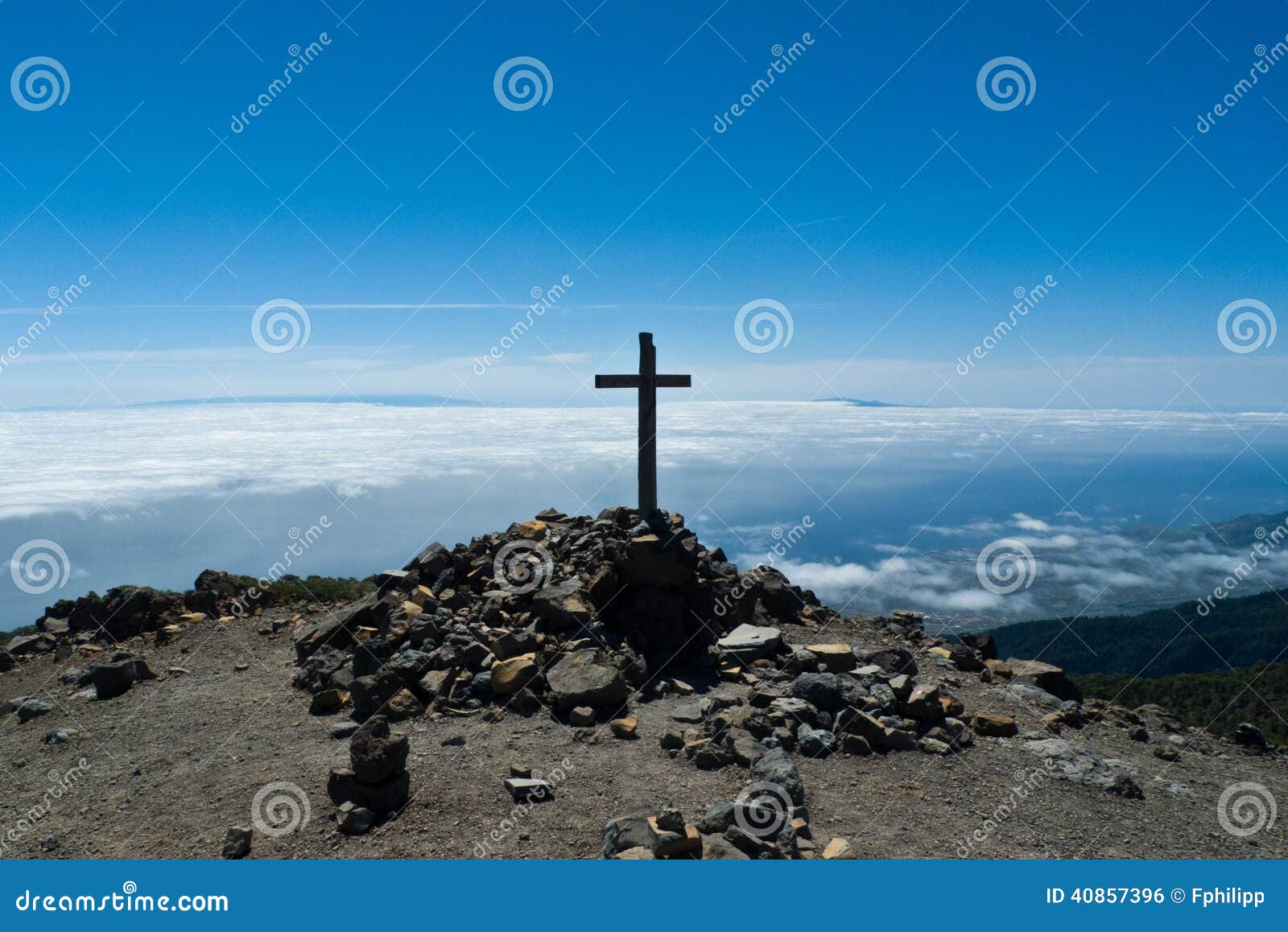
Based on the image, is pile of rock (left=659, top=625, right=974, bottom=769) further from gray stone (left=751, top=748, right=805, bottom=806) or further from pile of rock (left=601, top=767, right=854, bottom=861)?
pile of rock (left=601, top=767, right=854, bottom=861)

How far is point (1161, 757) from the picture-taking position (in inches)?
410

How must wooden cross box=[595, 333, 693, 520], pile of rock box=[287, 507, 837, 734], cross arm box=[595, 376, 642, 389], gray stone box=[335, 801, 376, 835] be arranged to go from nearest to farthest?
gray stone box=[335, 801, 376, 835] < pile of rock box=[287, 507, 837, 734] < cross arm box=[595, 376, 642, 389] < wooden cross box=[595, 333, 693, 520]

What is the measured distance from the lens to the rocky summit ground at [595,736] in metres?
Answer: 7.71

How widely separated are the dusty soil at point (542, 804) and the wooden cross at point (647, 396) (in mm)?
3916

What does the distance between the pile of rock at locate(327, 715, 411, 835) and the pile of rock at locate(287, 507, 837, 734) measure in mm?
2532

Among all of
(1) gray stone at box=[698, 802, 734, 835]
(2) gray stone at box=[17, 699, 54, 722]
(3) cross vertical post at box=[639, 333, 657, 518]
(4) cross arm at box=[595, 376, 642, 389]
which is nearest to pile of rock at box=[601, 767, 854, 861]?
(1) gray stone at box=[698, 802, 734, 835]

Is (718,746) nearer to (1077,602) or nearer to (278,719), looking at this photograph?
(278,719)

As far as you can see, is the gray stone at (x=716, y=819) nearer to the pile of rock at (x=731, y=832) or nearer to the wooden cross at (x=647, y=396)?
the pile of rock at (x=731, y=832)

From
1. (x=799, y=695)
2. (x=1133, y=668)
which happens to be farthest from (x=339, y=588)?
(x=1133, y=668)

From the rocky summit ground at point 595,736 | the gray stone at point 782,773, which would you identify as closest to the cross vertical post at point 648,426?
the rocky summit ground at point 595,736

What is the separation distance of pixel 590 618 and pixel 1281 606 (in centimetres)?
7255

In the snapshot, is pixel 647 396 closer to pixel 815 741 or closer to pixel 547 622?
pixel 547 622

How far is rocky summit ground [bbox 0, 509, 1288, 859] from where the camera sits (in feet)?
25.3

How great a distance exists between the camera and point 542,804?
7.99 m
